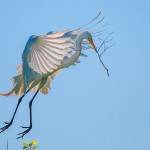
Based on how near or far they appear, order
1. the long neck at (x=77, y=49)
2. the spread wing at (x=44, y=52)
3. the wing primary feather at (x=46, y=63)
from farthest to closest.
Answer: the long neck at (x=77, y=49) < the wing primary feather at (x=46, y=63) < the spread wing at (x=44, y=52)

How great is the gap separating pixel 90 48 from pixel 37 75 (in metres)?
1.36

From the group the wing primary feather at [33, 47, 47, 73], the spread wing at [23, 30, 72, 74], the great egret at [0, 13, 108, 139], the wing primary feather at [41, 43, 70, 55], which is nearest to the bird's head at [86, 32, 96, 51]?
the great egret at [0, 13, 108, 139]

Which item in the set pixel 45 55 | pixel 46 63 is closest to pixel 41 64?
pixel 46 63

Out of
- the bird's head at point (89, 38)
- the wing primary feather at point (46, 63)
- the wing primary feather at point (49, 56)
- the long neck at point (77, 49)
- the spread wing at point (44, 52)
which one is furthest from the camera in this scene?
the bird's head at point (89, 38)

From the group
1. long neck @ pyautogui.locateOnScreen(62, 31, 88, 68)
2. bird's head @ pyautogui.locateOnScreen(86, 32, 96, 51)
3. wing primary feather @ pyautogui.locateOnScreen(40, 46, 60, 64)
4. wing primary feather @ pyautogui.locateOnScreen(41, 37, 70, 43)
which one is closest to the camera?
wing primary feather @ pyautogui.locateOnScreen(41, 37, 70, 43)

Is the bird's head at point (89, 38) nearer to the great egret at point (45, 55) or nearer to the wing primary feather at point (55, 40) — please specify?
the great egret at point (45, 55)

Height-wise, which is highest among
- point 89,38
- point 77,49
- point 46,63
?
point 89,38

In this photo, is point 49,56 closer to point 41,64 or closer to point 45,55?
point 45,55

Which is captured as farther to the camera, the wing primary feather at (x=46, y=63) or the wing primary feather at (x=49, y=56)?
the wing primary feather at (x=46, y=63)

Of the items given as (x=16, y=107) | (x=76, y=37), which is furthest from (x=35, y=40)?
(x=16, y=107)

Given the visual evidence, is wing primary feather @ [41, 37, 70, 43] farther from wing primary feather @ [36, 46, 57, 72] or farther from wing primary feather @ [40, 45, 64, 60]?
wing primary feather @ [36, 46, 57, 72]

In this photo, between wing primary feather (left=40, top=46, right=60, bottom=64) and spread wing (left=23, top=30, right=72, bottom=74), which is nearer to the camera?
spread wing (left=23, top=30, right=72, bottom=74)

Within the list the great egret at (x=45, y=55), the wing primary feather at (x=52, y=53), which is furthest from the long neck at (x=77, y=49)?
the wing primary feather at (x=52, y=53)

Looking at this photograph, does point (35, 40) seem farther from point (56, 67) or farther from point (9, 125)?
point (9, 125)
